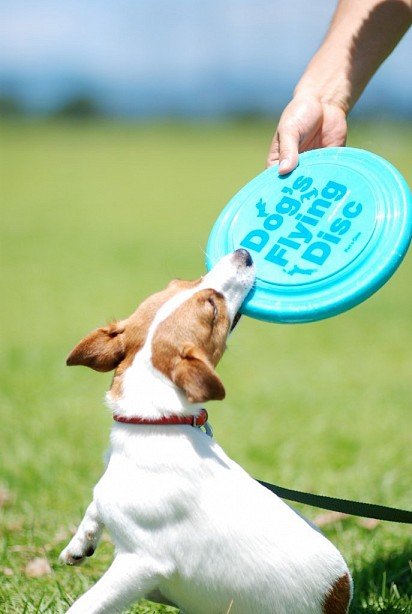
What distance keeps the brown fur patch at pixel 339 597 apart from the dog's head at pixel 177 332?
0.88m

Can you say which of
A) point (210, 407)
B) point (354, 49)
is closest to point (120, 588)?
point (354, 49)

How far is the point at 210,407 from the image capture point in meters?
6.58

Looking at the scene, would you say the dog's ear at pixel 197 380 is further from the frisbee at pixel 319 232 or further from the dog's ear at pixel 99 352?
the frisbee at pixel 319 232

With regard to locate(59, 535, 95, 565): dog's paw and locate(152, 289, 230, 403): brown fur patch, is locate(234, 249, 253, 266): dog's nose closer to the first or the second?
locate(152, 289, 230, 403): brown fur patch

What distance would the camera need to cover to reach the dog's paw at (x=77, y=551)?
10.8ft

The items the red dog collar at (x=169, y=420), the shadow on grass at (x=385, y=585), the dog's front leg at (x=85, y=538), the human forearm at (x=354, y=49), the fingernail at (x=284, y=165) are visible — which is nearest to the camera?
the red dog collar at (x=169, y=420)

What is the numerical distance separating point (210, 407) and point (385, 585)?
9.42 ft

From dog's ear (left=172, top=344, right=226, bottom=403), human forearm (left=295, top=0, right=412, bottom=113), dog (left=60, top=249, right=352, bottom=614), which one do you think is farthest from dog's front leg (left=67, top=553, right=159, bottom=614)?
human forearm (left=295, top=0, right=412, bottom=113)

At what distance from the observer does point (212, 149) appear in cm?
3472

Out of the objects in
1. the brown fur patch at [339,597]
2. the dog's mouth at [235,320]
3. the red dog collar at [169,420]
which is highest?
the dog's mouth at [235,320]

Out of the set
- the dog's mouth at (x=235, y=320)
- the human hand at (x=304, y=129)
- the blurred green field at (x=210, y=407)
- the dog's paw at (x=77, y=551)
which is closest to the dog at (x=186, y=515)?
the dog's paw at (x=77, y=551)

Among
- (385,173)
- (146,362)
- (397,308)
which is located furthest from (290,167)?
(397,308)

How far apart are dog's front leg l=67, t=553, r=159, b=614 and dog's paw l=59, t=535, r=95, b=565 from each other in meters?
0.36

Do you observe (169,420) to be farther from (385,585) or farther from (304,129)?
(304,129)
